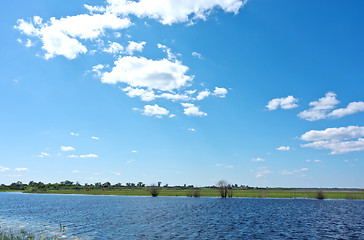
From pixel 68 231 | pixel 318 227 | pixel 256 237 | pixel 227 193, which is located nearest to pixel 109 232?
pixel 68 231

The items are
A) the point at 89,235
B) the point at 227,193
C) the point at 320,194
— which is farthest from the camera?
the point at 227,193

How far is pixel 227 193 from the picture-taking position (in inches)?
6614

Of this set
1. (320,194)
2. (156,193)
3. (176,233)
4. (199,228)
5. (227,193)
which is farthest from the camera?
(156,193)

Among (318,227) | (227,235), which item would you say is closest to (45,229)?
(227,235)

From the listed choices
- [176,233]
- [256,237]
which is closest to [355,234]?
[256,237]

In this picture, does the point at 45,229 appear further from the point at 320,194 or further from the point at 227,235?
the point at 320,194

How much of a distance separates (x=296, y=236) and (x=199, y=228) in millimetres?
15975

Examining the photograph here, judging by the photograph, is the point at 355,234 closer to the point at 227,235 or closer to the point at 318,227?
the point at 318,227

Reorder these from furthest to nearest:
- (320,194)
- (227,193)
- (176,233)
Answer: (227,193)
(320,194)
(176,233)

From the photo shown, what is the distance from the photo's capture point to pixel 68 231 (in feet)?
137

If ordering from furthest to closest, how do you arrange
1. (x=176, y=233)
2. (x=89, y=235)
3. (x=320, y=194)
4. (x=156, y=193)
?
(x=156, y=193) < (x=320, y=194) < (x=176, y=233) < (x=89, y=235)

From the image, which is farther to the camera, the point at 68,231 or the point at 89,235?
the point at 68,231

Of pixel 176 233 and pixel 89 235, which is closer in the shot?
pixel 89 235

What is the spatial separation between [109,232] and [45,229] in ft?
37.2
